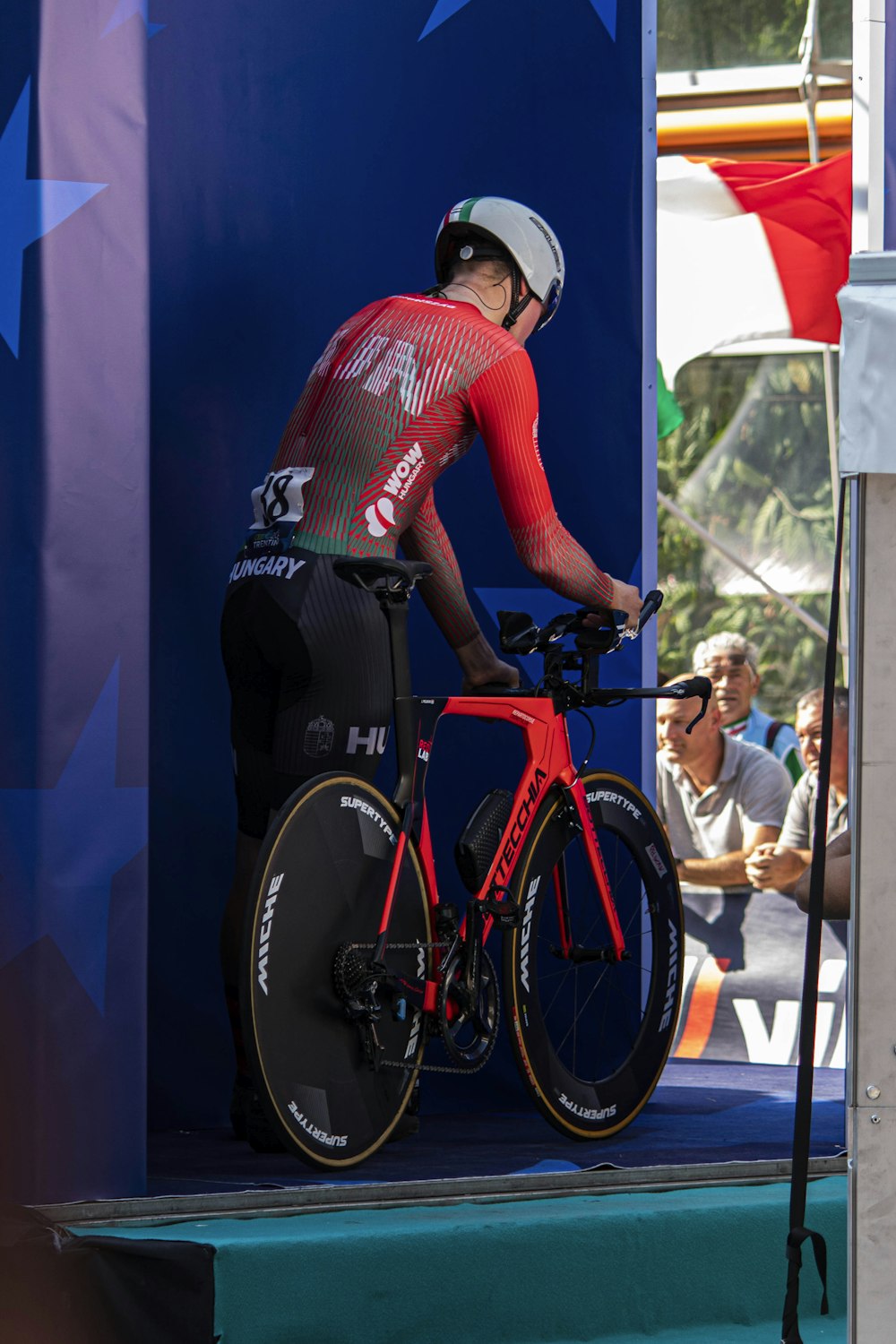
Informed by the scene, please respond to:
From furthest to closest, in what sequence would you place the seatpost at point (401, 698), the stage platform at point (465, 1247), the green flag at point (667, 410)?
the green flag at point (667, 410) → the seatpost at point (401, 698) → the stage platform at point (465, 1247)

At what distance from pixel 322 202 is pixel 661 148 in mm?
10461

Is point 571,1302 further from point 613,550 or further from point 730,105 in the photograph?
point 730,105

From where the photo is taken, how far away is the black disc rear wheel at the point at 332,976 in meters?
3.56

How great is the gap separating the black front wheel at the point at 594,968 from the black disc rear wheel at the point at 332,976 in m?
0.30

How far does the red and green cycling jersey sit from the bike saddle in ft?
0.57

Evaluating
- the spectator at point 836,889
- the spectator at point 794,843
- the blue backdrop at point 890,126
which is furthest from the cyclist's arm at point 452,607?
the spectator at point 794,843

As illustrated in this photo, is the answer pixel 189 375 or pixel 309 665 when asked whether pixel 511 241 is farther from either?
pixel 309 665

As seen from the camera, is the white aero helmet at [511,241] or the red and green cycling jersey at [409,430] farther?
the white aero helmet at [511,241]

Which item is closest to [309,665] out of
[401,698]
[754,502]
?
[401,698]

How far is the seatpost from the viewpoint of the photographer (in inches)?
151

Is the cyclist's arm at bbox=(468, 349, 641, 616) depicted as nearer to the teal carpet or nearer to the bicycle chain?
the bicycle chain

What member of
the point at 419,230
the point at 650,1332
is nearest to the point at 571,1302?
the point at 650,1332

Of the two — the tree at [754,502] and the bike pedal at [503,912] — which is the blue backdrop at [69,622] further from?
the tree at [754,502]

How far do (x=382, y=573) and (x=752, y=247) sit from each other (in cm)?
781
